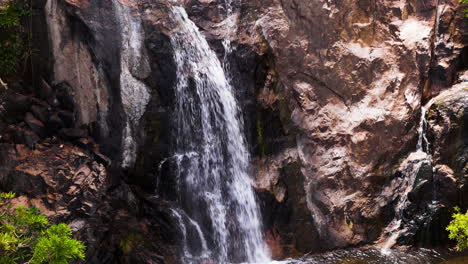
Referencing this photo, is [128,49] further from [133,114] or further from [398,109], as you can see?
[398,109]

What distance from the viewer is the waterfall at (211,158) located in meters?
13.1

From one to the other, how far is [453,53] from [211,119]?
798cm

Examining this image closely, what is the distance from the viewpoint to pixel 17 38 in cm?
1266

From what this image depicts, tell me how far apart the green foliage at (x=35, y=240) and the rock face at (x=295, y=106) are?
302 centimetres

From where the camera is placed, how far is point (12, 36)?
12625mm

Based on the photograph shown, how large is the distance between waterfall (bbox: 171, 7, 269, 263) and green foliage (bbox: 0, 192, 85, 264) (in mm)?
5107

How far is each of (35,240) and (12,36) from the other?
6822mm

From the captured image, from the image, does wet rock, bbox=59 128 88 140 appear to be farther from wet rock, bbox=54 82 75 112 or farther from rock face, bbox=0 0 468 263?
wet rock, bbox=54 82 75 112

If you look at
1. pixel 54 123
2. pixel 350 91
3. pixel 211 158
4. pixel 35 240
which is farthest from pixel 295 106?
pixel 35 240

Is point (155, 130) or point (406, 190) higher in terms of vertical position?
point (155, 130)

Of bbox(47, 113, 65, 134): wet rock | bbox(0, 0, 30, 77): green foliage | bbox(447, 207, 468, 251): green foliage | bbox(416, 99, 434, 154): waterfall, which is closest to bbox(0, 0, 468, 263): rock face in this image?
bbox(47, 113, 65, 134): wet rock

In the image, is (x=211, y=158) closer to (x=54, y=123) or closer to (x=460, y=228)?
(x=54, y=123)

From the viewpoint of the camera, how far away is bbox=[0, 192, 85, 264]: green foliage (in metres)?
7.59

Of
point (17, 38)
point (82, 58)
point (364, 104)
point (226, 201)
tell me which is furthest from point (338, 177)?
point (17, 38)
